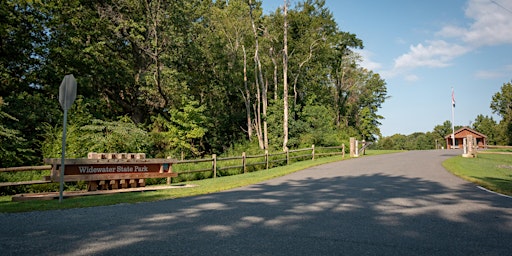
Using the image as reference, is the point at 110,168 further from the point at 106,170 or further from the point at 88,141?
the point at 88,141

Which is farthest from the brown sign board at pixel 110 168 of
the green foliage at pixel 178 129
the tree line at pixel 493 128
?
the tree line at pixel 493 128

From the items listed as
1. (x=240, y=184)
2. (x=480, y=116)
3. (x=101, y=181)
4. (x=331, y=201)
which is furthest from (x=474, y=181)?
(x=480, y=116)

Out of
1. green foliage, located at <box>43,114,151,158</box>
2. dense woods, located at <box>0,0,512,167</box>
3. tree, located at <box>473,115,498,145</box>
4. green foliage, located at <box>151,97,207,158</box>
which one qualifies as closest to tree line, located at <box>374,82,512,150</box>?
tree, located at <box>473,115,498,145</box>

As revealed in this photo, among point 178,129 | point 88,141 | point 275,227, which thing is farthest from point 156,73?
point 275,227

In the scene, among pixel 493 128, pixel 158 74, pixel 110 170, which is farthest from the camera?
pixel 493 128

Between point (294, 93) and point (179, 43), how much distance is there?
17627 mm

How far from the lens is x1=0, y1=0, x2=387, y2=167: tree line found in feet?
66.2

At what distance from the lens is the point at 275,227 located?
17.8 feet

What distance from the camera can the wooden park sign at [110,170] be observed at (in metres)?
9.63

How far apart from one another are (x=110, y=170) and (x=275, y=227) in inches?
287

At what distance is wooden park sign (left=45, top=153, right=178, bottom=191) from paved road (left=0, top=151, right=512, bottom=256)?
285 cm

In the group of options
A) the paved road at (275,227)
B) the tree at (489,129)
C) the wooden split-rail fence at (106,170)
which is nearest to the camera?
the paved road at (275,227)

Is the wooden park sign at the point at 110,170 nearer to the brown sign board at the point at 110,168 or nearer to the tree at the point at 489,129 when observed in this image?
the brown sign board at the point at 110,168

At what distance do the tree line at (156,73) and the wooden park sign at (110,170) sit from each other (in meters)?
6.03
